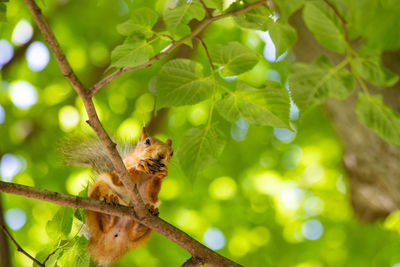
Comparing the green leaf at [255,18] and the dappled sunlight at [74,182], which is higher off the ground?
the green leaf at [255,18]

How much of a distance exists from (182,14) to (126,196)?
712 mm

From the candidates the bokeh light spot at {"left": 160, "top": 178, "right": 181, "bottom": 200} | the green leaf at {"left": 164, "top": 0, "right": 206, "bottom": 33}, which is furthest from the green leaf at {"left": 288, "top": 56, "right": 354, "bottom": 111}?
the bokeh light spot at {"left": 160, "top": 178, "right": 181, "bottom": 200}

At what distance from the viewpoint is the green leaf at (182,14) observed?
120 cm

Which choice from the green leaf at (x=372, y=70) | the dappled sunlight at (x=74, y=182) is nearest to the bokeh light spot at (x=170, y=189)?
the dappled sunlight at (x=74, y=182)

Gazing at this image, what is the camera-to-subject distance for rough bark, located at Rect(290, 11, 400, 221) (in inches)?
120

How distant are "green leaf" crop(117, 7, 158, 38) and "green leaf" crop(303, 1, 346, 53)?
0.49 m

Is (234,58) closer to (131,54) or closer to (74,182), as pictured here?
(131,54)

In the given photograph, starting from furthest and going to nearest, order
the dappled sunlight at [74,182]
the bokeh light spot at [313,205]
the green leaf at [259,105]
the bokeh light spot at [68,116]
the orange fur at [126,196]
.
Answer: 1. the bokeh light spot at [313,205]
2. the bokeh light spot at [68,116]
3. the dappled sunlight at [74,182]
4. the orange fur at [126,196]
5. the green leaf at [259,105]

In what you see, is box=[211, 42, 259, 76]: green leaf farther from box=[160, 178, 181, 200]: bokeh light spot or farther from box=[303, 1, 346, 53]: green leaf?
box=[160, 178, 181, 200]: bokeh light spot

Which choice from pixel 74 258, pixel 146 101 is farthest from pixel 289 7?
pixel 146 101

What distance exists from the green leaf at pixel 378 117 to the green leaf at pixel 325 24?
20 centimetres

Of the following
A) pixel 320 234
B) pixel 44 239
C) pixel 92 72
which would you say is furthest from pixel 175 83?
pixel 320 234

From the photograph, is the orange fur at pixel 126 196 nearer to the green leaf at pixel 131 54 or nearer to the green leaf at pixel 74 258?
the green leaf at pixel 74 258

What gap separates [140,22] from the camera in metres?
1.27
